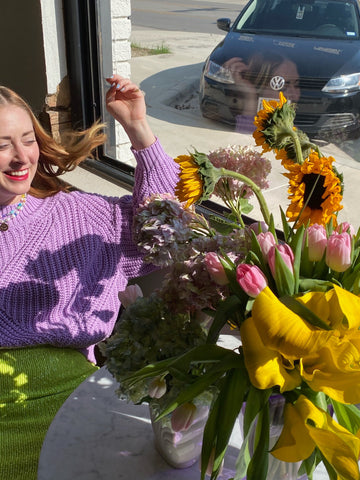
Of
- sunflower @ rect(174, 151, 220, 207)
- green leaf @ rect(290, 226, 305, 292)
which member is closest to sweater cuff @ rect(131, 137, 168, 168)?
sunflower @ rect(174, 151, 220, 207)

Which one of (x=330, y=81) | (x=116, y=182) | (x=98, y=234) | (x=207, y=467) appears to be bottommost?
(x=116, y=182)

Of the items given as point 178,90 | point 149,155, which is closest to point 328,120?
point 178,90

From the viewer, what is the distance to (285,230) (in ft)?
2.58

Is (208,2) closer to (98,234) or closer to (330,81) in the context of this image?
(330,81)

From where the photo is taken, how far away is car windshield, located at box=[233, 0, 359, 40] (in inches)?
66.2

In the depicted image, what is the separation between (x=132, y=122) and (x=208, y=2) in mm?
786

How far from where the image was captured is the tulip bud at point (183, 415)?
2.31 feet

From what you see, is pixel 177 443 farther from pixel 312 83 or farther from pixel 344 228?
pixel 312 83

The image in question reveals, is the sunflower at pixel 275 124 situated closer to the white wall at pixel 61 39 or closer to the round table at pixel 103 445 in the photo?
the round table at pixel 103 445

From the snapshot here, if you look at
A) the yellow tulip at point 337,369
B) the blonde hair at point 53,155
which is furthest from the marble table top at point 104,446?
the blonde hair at point 53,155

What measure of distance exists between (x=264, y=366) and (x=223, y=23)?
5.23 feet

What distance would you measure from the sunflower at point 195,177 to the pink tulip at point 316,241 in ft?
0.50

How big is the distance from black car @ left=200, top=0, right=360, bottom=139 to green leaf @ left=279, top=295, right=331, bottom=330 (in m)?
1.27

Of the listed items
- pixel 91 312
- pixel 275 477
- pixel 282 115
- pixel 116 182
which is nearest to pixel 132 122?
pixel 91 312
